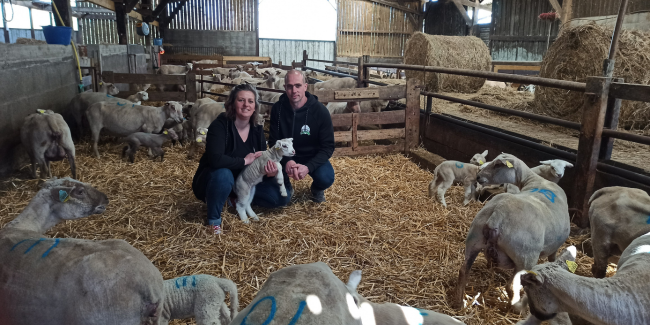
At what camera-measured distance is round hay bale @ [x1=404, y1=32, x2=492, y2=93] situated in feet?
35.4

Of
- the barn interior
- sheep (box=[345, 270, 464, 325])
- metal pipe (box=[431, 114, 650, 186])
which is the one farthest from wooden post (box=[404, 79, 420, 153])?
sheep (box=[345, 270, 464, 325])

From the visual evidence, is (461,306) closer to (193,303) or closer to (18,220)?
(193,303)

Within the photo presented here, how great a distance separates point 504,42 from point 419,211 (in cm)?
1668

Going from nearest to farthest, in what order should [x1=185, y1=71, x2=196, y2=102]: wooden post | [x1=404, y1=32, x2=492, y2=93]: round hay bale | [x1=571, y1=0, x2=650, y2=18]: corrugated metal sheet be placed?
[x1=185, y1=71, x2=196, y2=102]: wooden post
[x1=571, y1=0, x2=650, y2=18]: corrugated metal sheet
[x1=404, y1=32, x2=492, y2=93]: round hay bale

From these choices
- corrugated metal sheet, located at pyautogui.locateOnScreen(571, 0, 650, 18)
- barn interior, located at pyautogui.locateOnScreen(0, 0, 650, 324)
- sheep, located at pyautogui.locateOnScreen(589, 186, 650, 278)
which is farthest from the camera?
corrugated metal sheet, located at pyautogui.locateOnScreen(571, 0, 650, 18)

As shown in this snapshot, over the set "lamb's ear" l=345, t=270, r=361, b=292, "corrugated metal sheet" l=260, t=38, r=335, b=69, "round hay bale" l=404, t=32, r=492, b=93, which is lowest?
"lamb's ear" l=345, t=270, r=361, b=292

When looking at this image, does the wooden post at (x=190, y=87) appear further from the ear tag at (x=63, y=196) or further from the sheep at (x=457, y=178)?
the ear tag at (x=63, y=196)

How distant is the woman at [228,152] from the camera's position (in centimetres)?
420

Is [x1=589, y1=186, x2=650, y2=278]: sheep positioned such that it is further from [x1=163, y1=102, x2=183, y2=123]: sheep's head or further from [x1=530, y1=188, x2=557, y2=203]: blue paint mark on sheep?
[x1=163, y1=102, x2=183, y2=123]: sheep's head

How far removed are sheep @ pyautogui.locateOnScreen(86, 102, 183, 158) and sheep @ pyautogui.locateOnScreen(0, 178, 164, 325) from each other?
17.5ft

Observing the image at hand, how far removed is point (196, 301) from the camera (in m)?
2.45

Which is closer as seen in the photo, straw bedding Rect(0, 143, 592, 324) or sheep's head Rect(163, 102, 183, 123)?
straw bedding Rect(0, 143, 592, 324)

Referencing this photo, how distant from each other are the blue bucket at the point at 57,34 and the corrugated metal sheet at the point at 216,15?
16.1 metres

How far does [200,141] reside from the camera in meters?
6.84
